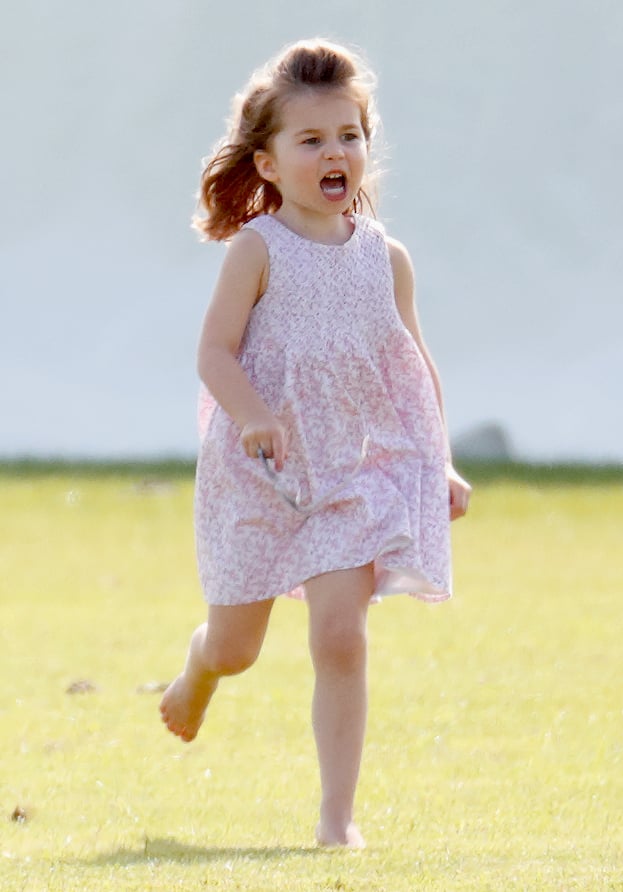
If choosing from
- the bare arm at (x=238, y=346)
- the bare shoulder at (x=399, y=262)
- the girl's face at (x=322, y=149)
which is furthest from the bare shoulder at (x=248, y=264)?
the bare shoulder at (x=399, y=262)

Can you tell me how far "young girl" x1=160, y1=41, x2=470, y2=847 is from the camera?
4125mm

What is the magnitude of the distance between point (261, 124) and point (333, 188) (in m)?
0.25

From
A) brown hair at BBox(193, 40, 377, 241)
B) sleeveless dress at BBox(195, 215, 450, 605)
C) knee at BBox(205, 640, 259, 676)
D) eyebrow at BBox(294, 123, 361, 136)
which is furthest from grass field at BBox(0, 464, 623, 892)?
eyebrow at BBox(294, 123, 361, 136)

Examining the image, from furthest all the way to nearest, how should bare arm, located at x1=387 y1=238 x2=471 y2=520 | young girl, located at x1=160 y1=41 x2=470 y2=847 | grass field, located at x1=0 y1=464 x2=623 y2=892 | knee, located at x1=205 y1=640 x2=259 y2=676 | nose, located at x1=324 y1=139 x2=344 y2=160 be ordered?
bare arm, located at x1=387 y1=238 x2=471 y2=520
knee, located at x1=205 y1=640 x2=259 y2=676
nose, located at x1=324 y1=139 x2=344 y2=160
young girl, located at x1=160 y1=41 x2=470 y2=847
grass field, located at x1=0 y1=464 x2=623 y2=892

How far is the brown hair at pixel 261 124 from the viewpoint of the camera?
14.3ft

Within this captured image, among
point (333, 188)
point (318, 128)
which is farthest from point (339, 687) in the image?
point (318, 128)

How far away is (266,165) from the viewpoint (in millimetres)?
4426

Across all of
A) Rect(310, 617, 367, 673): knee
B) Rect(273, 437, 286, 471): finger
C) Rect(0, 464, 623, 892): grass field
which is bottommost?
Rect(0, 464, 623, 892): grass field

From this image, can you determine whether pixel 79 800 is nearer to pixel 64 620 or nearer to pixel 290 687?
pixel 290 687

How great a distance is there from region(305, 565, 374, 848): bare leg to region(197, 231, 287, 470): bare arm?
31 cm

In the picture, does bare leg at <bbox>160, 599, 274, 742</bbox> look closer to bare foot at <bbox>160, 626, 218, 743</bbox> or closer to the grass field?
bare foot at <bbox>160, 626, 218, 743</bbox>

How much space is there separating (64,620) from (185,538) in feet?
7.99

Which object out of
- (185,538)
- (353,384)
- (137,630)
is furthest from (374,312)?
(185,538)

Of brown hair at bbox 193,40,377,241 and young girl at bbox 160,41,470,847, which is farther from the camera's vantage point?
brown hair at bbox 193,40,377,241
